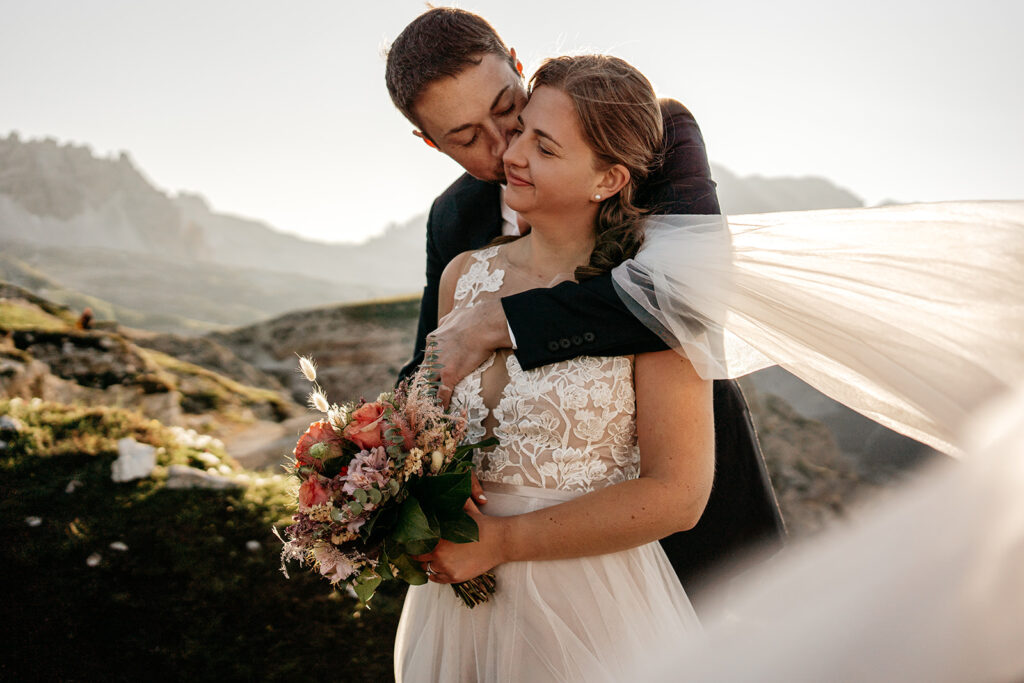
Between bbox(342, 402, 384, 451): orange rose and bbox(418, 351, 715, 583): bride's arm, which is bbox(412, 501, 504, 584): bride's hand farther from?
bbox(342, 402, 384, 451): orange rose

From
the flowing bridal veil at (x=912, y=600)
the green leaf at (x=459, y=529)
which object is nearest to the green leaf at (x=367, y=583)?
the green leaf at (x=459, y=529)

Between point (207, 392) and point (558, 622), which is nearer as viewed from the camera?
point (558, 622)

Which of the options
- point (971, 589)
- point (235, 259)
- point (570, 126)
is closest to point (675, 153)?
point (570, 126)

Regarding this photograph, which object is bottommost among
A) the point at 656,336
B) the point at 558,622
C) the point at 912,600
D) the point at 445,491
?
the point at 558,622

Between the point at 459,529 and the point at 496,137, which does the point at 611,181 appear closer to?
the point at 496,137

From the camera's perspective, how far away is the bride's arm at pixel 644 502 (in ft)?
7.08

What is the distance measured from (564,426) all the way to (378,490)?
2.38 ft

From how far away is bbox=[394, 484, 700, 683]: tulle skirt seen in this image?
227 centimetres

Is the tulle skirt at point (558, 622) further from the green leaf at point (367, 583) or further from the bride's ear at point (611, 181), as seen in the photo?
the bride's ear at point (611, 181)

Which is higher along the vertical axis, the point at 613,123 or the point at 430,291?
the point at 613,123

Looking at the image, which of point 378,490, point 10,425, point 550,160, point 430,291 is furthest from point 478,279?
point 10,425

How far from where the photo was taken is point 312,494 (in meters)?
2.00

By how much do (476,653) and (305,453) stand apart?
39.1 inches

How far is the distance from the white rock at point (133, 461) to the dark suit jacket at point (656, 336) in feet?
9.05
